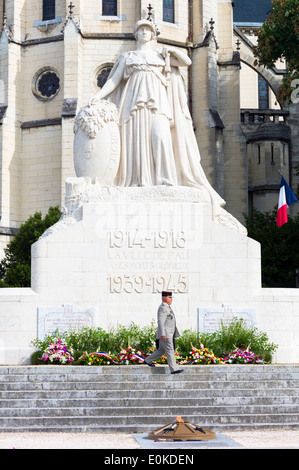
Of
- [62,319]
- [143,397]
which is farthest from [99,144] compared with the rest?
[143,397]

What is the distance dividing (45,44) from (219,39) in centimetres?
1032

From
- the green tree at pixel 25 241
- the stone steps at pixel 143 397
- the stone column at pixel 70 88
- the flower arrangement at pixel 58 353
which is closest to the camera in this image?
the stone steps at pixel 143 397

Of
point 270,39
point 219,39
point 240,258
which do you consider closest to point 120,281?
point 240,258

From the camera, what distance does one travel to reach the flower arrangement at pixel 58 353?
15.1 meters

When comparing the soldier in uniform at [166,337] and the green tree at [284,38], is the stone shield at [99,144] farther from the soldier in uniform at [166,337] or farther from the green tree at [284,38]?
the green tree at [284,38]

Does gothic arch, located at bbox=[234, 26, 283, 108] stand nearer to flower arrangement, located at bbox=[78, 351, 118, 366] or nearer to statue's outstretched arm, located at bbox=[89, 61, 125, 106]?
statue's outstretched arm, located at bbox=[89, 61, 125, 106]

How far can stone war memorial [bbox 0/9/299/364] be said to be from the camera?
16.4m

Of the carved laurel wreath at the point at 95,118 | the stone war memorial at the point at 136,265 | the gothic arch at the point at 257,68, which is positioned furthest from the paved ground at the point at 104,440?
the gothic arch at the point at 257,68

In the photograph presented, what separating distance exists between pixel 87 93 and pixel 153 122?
2902 centimetres

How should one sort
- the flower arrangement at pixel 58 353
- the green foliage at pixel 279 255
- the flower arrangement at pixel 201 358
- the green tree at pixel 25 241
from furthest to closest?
the green tree at pixel 25 241
the green foliage at pixel 279 255
the flower arrangement at pixel 58 353
the flower arrangement at pixel 201 358

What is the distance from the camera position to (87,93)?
46031mm

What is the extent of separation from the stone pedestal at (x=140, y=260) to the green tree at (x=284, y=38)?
18220 mm
